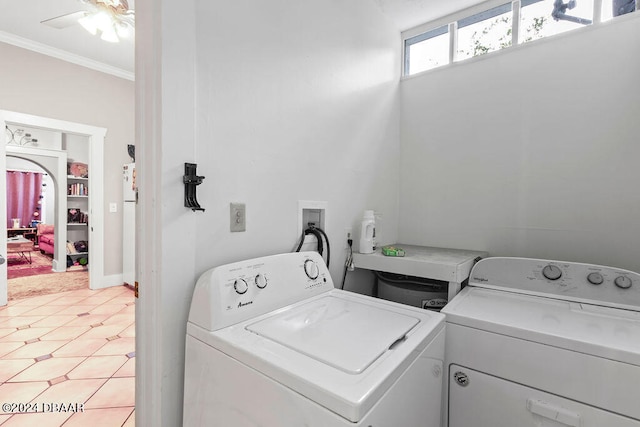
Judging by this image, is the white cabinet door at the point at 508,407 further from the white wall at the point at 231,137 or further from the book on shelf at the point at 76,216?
the book on shelf at the point at 76,216

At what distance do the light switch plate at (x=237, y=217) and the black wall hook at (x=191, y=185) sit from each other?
160 mm

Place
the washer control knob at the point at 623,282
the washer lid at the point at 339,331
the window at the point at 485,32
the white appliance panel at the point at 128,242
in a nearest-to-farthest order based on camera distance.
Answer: the washer lid at the point at 339,331, the washer control knob at the point at 623,282, the window at the point at 485,32, the white appliance panel at the point at 128,242

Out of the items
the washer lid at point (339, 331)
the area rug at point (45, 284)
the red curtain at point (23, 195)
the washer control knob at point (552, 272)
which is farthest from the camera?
the red curtain at point (23, 195)

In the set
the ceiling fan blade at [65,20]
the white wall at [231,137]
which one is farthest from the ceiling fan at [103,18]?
the white wall at [231,137]

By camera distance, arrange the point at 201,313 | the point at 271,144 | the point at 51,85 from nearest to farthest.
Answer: the point at 201,313, the point at 271,144, the point at 51,85

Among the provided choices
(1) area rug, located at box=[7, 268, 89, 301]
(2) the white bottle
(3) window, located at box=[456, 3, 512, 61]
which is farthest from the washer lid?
(1) area rug, located at box=[7, 268, 89, 301]

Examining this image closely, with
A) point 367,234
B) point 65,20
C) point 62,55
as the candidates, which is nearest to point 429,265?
point 367,234

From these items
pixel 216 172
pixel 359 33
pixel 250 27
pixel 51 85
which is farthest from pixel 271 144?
pixel 51 85

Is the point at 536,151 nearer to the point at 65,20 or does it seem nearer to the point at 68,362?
the point at 68,362

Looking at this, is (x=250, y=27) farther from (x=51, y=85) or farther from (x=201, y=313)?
(x=51, y=85)

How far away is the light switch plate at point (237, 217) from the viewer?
1104 millimetres

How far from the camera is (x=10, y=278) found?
4.31 m

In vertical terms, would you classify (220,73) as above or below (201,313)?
above

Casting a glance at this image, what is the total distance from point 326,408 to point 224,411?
384 millimetres
